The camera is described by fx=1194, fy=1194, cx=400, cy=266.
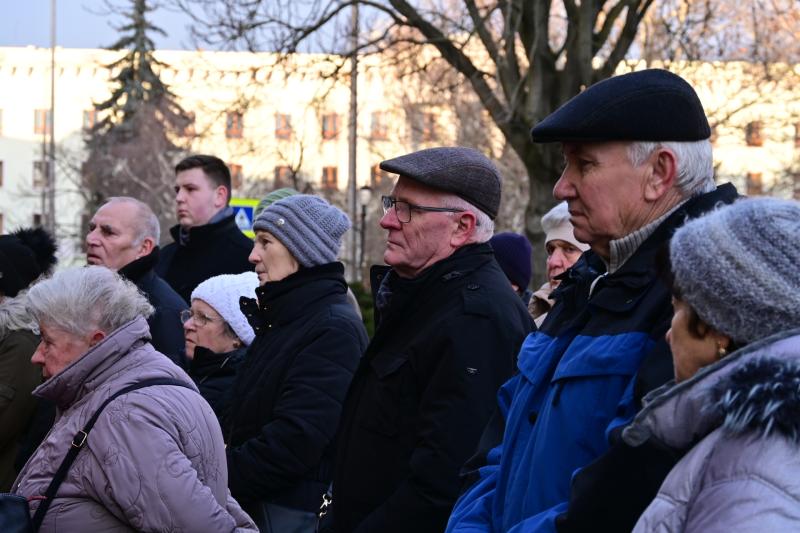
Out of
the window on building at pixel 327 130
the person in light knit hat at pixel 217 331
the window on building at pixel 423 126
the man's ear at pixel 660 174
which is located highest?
the window on building at pixel 423 126

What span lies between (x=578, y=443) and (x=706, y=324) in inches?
22.4

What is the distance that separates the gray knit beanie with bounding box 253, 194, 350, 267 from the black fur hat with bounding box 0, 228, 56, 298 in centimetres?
182

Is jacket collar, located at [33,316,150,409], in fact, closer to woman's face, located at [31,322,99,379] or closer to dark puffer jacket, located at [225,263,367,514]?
woman's face, located at [31,322,99,379]

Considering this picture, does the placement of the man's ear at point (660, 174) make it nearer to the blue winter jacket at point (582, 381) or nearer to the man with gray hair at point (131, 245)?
the blue winter jacket at point (582, 381)

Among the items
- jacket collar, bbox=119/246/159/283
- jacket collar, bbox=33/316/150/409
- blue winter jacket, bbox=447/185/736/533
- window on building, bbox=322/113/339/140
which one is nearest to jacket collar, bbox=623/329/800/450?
blue winter jacket, bbox=447/185/736/533

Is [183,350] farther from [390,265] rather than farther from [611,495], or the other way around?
[611,495]

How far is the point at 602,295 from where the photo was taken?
282cm

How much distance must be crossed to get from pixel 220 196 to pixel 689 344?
648 cm

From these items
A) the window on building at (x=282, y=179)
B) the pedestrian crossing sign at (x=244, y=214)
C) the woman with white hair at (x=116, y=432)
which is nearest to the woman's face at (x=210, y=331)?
the woman with white hair at (x=116, y=432)

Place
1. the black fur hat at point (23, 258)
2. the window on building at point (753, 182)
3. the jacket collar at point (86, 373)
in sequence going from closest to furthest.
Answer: the jacket collar at point (86, 373), the black fur hat at point (23, 258), the window on building at point (753, 182)

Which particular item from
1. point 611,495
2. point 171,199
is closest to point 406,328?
point 611,495

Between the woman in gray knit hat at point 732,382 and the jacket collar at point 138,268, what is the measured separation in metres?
4.88

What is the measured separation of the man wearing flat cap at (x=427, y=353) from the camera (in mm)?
3670

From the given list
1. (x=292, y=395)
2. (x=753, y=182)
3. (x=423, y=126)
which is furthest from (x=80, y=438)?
(x=753, y=182)
